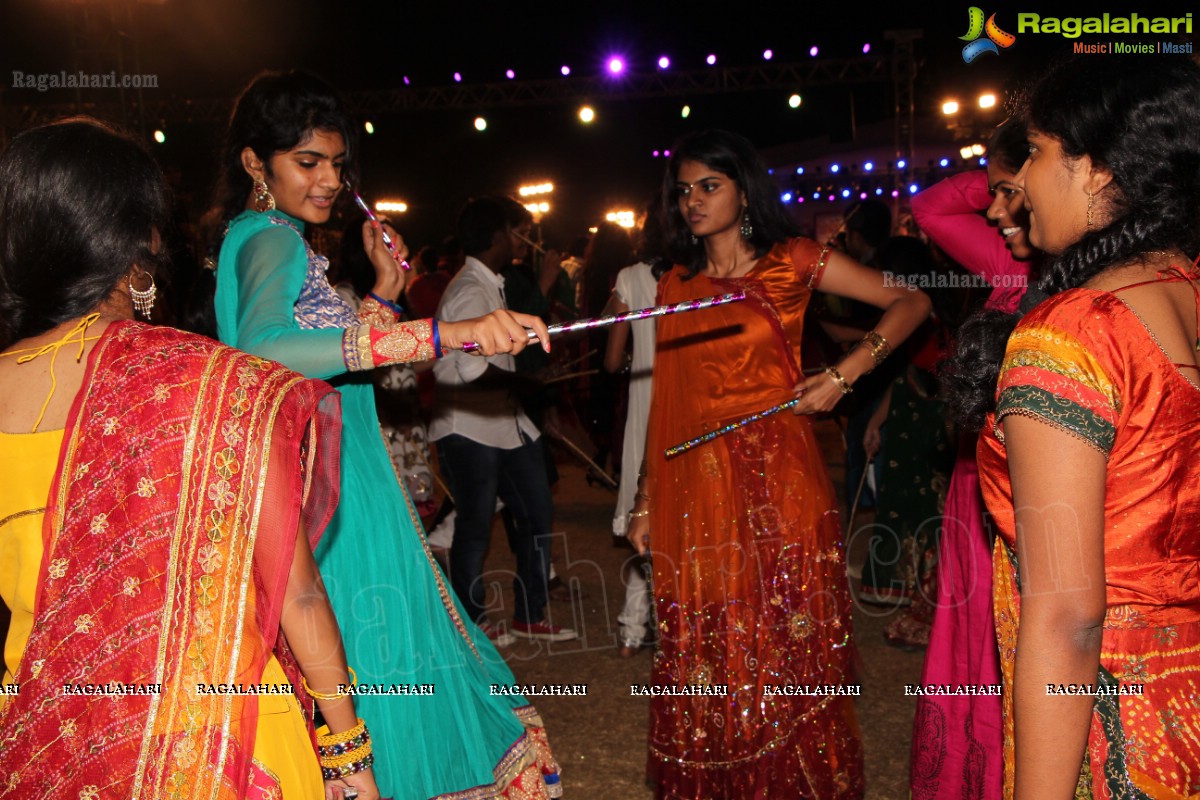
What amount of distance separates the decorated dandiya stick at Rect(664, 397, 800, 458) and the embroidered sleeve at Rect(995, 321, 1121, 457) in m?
1.44

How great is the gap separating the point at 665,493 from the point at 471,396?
1511mm

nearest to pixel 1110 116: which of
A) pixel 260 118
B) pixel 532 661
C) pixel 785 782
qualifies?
pixel 260 118

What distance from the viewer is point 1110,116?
47.9 inches

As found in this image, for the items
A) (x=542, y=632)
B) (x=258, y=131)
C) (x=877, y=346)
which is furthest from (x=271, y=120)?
(x=542, y=632)

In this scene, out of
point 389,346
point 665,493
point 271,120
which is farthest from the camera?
point 665,493

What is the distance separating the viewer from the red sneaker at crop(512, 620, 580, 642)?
4164mm

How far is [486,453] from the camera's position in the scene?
4.03m

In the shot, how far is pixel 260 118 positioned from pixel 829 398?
170 centimetres

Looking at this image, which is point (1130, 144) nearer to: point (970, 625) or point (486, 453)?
point (970, 625)

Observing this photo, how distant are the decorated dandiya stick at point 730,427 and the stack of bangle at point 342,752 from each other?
147cm

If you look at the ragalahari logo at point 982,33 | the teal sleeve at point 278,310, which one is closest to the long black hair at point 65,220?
the teal sleeve at point 278,310

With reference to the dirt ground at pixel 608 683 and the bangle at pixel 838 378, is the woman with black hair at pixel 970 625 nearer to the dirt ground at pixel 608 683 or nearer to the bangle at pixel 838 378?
the bangle at pixel 838 378

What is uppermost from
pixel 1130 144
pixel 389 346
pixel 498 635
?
pixel 1130 144

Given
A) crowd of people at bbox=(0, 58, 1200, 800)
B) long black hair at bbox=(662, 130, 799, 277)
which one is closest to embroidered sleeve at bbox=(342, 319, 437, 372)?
crowd of people at bbox=(0, 58, 1200, 800)
